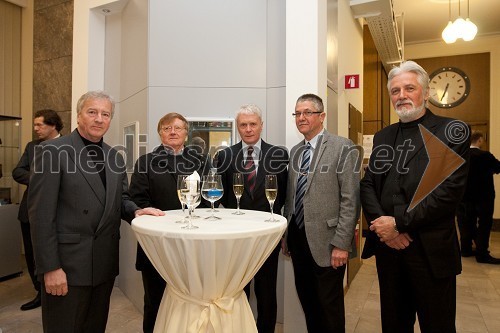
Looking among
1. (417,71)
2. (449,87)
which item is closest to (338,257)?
(417,71)

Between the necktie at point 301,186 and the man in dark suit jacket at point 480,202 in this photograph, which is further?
the man in dark suit jacket at point 480,202

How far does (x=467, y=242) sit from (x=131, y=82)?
18.2 feet

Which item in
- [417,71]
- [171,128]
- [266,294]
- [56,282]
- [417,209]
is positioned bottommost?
[266,294]

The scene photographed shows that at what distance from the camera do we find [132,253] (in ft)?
12.3

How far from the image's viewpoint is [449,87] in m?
7.75

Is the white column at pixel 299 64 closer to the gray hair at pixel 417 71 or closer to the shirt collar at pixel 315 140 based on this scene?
the shirt collar at pixel 315 140

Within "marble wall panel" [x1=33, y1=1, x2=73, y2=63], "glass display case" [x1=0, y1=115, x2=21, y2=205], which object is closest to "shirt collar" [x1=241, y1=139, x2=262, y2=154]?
"marble wall panel" [x1=33, y1=1, x2=73, y2=63]

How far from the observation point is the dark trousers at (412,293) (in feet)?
6.27

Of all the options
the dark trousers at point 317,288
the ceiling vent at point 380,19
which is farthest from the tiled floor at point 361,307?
the ceiling vent at point 380,19

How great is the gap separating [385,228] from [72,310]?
1.74m

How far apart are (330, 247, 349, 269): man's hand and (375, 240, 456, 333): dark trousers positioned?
8.4 inches

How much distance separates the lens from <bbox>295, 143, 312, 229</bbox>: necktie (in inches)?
93.5

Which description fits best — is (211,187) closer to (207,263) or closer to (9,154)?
(207,263)

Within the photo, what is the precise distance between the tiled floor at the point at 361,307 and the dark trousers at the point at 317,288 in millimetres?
876
